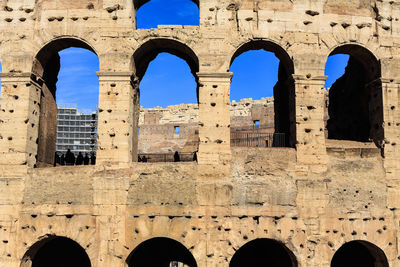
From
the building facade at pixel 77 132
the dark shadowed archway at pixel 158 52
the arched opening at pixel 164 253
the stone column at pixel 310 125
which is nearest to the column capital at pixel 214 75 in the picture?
the dark shadowed archway at pixel 158 52

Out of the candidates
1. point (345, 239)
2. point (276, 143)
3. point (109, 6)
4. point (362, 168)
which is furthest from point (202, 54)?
point (345, 239)

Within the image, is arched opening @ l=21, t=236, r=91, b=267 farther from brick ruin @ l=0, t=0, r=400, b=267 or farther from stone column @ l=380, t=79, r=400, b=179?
stone column @ l=380, t=79, r=400, b=179

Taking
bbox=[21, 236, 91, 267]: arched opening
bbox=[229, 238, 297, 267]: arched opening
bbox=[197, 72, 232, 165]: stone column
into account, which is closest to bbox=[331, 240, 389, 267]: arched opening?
bbox=[229, 238, 297, 267]: arched opening

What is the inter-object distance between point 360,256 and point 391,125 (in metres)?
3.71

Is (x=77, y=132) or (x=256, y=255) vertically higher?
(x=77, y=132)

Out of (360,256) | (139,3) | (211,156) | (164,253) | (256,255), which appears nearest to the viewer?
(211,156)

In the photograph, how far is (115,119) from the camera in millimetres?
10109

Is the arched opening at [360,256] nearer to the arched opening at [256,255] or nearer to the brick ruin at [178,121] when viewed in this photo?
the arched opening at [256,255]

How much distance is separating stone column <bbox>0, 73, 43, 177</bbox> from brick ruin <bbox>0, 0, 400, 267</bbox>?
1.0 inches

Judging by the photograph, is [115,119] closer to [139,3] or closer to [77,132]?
[139,3]

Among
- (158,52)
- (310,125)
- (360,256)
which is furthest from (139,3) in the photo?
(360,256)

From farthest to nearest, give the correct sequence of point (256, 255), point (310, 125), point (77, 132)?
1. point (77, 132)
2. point (256, 255)
3. point (310, 125)

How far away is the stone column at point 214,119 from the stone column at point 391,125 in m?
4.01

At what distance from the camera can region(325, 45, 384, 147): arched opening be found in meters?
10.8
